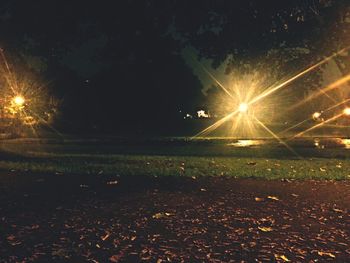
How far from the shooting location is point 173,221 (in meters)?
5.84

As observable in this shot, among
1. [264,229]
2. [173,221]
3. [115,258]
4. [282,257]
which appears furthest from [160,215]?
[282,257]

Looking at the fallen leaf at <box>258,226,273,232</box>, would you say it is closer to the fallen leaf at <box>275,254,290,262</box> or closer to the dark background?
the fallen leaf at <box>275,254,290,262</box>

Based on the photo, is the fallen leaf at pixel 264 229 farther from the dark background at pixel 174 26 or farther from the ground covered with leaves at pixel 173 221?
the dark background at pixel 174 26

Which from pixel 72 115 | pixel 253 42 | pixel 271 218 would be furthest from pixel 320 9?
pixel 72 115

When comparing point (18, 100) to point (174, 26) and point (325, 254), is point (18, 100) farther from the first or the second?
point (325, 254)

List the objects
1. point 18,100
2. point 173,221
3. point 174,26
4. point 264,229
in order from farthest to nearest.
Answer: point 18,100 < point 174,26 < point 173,221 < point 264,229

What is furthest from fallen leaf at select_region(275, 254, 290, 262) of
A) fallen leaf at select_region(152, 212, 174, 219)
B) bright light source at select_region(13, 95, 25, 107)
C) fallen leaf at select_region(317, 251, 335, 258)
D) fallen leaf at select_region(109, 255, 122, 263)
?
bright light source at select_region(13, 95, 25, 107)

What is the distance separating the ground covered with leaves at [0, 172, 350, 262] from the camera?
177 inches

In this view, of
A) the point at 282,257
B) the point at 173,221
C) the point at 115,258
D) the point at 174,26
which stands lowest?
the point at 115,258

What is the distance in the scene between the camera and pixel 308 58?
20031 millimetres

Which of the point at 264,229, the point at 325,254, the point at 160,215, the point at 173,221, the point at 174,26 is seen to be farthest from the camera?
the point at 174,26

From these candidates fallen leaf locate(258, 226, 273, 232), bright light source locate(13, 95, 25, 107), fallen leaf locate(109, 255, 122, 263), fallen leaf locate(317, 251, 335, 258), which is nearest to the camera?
fallen leaf locate(109, 255, 122, 263)

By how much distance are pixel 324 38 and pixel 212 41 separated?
4500 mm

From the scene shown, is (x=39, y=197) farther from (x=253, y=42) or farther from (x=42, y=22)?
(x=253, y=42)
